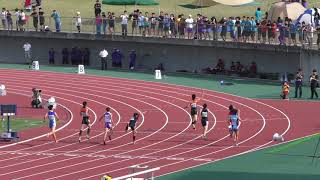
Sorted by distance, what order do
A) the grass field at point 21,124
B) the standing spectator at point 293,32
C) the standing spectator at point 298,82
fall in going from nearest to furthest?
1. the grass field at point 21,124
2. the standing spectator at point 298,82
3. the standing spectator at point 293,32

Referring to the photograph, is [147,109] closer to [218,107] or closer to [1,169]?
[218,107]

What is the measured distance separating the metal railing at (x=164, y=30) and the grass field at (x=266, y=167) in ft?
48.1

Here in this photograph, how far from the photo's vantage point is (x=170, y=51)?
53562 millimetres

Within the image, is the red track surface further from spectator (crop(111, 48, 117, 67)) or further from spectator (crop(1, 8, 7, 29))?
spectator (crop(1, 8, 7, 29))

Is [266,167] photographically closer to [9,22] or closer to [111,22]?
[111,22]

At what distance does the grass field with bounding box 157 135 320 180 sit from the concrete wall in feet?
48.1

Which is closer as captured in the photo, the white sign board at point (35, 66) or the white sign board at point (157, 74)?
the white sign board at point (157, 74)

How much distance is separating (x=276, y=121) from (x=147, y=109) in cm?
551

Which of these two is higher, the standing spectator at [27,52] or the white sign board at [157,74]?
the standing spectator at [27,52]

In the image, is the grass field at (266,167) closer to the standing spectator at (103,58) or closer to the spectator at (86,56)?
the standing spectator at (103,58)

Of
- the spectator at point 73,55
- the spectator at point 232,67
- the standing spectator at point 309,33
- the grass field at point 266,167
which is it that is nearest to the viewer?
the grass field at point 266,167

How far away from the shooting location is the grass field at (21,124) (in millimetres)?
37688

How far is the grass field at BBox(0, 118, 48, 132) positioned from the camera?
3769cm

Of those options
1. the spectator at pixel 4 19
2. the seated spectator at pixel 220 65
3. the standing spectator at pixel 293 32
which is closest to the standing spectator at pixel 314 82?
the standing spectator at pixel 293 32
